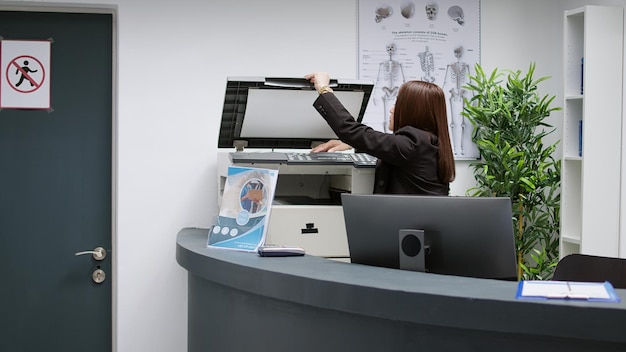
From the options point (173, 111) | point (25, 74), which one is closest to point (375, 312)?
point (173, 111)

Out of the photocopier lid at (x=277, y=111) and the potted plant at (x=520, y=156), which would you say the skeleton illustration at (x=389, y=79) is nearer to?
the potted plant at (x=520, y=156)

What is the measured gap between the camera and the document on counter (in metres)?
1.52

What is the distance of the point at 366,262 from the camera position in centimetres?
210

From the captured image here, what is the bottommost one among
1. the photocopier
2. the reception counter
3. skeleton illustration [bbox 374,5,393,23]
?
the reception counter

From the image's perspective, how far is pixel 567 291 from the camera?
1.56 m

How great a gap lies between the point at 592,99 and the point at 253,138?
5.56 feet

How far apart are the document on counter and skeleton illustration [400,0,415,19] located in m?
2.60

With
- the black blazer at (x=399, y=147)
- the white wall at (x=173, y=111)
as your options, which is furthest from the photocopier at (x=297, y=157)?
the white wall at (x=173, y=111)

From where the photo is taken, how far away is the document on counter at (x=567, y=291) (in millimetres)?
1516

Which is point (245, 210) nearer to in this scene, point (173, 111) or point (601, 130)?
point (173, 111)

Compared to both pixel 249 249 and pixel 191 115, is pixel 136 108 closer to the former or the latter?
pixel 191 115

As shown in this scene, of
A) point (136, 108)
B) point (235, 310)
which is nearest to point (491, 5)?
point (136, 108)

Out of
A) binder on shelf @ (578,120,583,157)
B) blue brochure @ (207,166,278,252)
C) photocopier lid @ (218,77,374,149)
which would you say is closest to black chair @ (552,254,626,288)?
blue brochure @ (207,166,278,252)

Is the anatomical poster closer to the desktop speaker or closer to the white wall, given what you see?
the white wall
